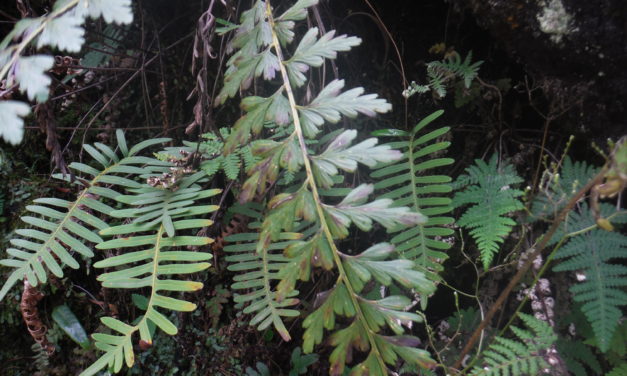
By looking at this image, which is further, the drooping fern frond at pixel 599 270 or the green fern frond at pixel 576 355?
the green fern frond at pixel 576 355

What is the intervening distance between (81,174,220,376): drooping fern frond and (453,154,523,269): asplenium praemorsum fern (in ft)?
2.46

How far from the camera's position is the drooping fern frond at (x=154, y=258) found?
3.75ft

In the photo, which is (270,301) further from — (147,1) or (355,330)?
(147,1)

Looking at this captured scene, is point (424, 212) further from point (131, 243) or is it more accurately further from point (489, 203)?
point (131, 243)

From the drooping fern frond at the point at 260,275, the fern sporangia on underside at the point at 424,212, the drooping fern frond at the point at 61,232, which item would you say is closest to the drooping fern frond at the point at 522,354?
the fern sporangia on underside at the point at 424,212

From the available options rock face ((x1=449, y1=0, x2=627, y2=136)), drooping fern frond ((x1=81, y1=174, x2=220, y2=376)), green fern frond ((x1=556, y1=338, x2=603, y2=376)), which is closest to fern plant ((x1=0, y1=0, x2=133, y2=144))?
drooping fern frond ((x1=81, y1=174, x2=220, y2=376))

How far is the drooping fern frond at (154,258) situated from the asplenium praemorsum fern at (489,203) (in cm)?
75

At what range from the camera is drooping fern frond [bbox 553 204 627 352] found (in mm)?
1139

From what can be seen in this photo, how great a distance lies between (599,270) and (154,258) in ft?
4.00

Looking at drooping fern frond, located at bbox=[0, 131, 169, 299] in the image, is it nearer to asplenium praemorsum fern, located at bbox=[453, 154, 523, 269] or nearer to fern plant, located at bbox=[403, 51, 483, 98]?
fern plant, located at bbox=[403, 51, 483, 98]

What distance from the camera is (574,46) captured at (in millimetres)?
1230

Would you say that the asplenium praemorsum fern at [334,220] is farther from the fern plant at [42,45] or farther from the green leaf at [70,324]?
the green leaf at [70,324]

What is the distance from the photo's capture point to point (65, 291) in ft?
5.92

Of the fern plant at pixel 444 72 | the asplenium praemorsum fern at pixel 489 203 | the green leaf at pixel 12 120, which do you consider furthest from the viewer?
the fern plant at pixel 444 72
